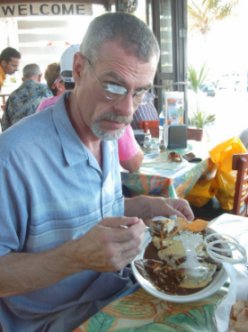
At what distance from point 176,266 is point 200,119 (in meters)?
5.11

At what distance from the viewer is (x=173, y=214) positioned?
1.12 m

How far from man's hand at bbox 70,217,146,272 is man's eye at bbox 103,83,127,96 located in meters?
0.33

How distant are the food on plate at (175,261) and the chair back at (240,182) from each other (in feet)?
3.48

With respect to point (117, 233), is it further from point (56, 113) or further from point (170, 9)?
point (170, 9)

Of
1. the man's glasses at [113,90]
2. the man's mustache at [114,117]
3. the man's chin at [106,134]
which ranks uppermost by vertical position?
the man's glasses at [113,90]

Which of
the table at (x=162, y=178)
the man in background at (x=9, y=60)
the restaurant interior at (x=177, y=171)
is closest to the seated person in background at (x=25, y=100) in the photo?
the man in background at (x=9, y=60)

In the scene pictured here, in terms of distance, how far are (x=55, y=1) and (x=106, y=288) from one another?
601 centimetres

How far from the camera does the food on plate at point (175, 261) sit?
82 cm

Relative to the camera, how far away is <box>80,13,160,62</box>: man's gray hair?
33.7 inches

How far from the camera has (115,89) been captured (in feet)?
2.87

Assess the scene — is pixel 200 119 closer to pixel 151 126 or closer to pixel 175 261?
pixel 151 126

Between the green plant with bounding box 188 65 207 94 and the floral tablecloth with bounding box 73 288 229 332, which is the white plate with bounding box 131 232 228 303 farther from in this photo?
the green plant with bounding box 188 65 207 94

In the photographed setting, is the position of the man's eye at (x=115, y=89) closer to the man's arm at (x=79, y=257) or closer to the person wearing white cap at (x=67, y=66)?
the man's arm at (x=79, y=257)

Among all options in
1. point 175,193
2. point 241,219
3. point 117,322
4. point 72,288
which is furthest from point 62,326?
point 175,193
